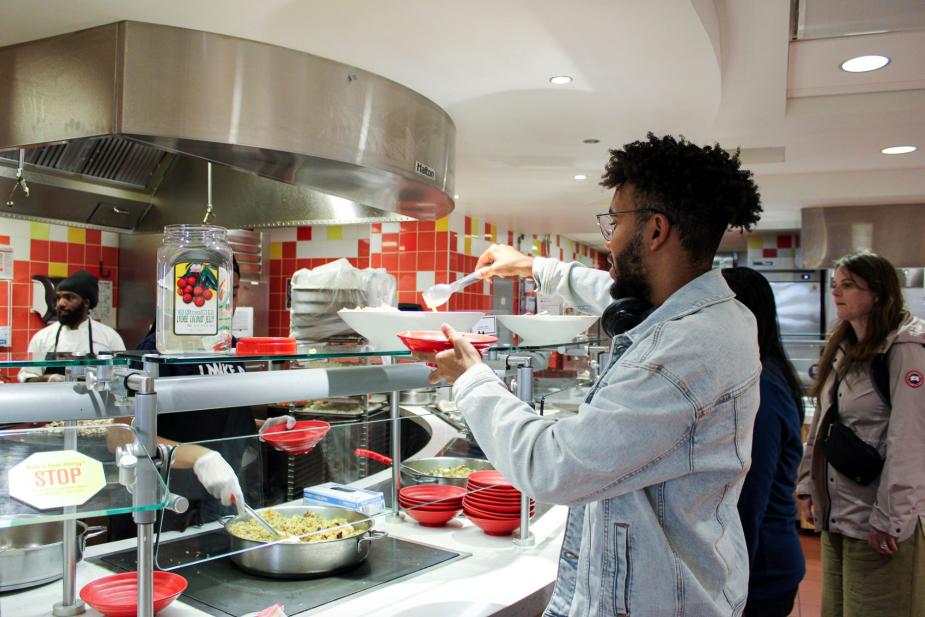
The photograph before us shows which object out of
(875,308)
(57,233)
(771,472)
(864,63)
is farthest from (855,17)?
(57,233)

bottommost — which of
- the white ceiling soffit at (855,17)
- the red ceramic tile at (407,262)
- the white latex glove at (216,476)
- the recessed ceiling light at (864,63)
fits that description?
the white latex glove at (216,476)

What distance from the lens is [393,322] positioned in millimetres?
1625

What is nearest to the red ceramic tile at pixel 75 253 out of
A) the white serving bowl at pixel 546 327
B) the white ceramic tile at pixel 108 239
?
the white ceramic tile at pixel 108 239

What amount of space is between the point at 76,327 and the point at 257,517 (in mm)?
4018

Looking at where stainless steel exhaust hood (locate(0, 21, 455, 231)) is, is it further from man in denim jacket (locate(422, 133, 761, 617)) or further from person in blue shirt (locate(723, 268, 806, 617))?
person in blue shirt (locate(723, 268, 806, 617))

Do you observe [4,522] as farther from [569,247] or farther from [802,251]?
[569,247]

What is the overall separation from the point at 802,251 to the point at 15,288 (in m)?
6.86

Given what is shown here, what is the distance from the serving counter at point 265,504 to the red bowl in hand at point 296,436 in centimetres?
2

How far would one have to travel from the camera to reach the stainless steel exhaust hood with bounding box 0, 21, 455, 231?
1.92 m

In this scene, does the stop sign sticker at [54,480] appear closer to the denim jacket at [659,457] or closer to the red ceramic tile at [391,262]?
the denim jacket at [659,457]

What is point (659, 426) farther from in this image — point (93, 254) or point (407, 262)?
point (93, 254)

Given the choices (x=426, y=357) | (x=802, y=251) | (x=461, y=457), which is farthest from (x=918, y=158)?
(x=426, y=357)

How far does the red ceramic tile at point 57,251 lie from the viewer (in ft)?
17.4

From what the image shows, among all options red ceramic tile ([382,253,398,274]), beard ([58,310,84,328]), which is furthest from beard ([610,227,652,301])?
red ceramic tile ([382,253,398,274])
